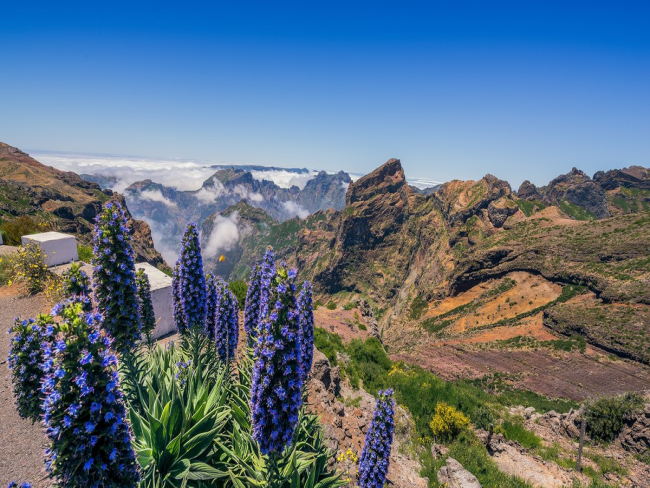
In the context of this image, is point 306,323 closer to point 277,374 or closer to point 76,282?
point 277,374

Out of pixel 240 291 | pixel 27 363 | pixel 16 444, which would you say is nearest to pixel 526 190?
pixel 240 291

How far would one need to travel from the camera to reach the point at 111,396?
4262 mm

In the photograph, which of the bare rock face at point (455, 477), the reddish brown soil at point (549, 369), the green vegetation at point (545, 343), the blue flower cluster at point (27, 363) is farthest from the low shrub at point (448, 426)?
the green vegetation at point (545, 343)

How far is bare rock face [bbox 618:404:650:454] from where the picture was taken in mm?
18453

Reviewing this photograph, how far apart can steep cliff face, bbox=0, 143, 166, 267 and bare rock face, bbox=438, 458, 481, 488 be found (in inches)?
2019

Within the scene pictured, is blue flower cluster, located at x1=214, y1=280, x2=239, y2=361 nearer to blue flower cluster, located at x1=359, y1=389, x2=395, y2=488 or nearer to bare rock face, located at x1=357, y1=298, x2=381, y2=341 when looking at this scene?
blue flower cluster, located at x1=359, y1=389, x2=395, y2=488

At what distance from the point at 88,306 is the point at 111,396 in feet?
14.2

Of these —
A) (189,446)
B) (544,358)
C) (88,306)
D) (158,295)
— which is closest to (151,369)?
(88,306)

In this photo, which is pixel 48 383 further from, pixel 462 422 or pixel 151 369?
pixel 462 422

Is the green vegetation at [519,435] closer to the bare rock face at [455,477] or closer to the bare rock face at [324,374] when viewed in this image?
the bare rock face at [455,477]

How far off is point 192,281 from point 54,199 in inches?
5479

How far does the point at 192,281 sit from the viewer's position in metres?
9.81

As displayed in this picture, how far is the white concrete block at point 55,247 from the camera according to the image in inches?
859

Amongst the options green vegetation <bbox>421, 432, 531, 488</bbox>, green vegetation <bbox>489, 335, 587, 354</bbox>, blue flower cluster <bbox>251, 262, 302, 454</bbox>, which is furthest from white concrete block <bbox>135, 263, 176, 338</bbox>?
green vegetation <bbox>489, 335, 587, 354</bbox>
